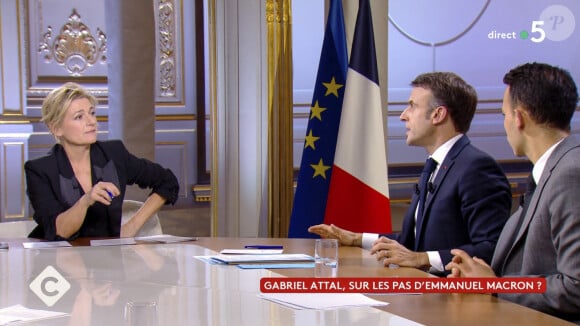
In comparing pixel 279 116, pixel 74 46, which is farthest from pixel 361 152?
pixel 74 46

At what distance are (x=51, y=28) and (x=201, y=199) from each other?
1.99m

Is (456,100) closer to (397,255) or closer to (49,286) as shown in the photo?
(397,255)

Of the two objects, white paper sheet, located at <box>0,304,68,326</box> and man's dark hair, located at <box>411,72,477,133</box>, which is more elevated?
man's dark hair, located at <box>411,72,477,133</box>

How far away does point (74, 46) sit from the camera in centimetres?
719

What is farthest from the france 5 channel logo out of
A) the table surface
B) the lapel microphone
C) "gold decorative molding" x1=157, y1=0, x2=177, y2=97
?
the table surface

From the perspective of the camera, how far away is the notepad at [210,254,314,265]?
246cm

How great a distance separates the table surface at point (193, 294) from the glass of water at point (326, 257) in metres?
0.03

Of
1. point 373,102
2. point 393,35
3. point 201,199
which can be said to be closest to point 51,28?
point 201,199

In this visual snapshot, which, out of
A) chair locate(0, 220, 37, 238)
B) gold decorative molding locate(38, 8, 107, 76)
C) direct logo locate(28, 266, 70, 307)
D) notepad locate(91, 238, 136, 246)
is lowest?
chair locate(0, 220, 37, 238)

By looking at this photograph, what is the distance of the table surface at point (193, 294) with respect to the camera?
1.75 m

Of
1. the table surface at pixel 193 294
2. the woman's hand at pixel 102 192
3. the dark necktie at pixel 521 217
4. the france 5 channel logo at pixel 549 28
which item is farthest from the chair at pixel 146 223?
the france 5 channel logo at pixel 549 28

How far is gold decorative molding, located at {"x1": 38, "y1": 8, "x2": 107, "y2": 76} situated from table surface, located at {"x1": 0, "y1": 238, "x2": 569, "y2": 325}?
4.60m

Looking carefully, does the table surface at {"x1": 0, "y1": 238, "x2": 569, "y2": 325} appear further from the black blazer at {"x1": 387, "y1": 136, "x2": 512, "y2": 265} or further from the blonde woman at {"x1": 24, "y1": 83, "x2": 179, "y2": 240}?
the blonde woman at {"x1": 24, "y1": 83, "x2": 179, "y2": 240}

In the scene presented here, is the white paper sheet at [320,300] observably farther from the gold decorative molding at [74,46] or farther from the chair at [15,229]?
the gold decorative molding at [74,46]
